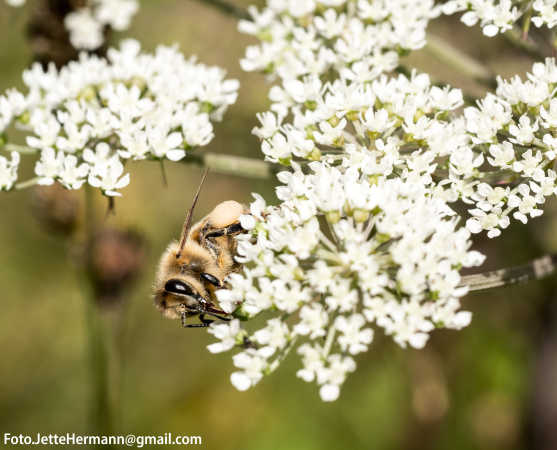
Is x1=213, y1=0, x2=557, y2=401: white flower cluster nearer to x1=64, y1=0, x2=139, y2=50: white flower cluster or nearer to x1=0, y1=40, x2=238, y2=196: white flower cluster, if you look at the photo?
x1=0, y1=40, x2=238, y2=196: white flower cluster

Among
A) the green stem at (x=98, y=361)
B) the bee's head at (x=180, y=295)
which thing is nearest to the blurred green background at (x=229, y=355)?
the green stem at (x=98, y=361)

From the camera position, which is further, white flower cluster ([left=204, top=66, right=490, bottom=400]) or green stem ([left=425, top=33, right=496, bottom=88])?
green stem ([left=425, top=33, right=496, bottom=88])

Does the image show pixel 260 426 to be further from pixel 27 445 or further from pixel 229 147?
pixel 229 147

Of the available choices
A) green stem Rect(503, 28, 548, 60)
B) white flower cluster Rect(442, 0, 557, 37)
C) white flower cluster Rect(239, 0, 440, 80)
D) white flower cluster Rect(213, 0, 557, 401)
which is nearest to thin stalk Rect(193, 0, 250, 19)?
white flower cluster Rect(239, 0, 440, 80)

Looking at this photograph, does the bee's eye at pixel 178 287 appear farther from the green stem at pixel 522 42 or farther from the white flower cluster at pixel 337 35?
the green stem at pixel 522 42

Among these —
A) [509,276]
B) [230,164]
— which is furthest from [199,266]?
[509,276]

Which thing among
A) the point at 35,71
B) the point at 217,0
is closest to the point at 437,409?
the point at 217,0
